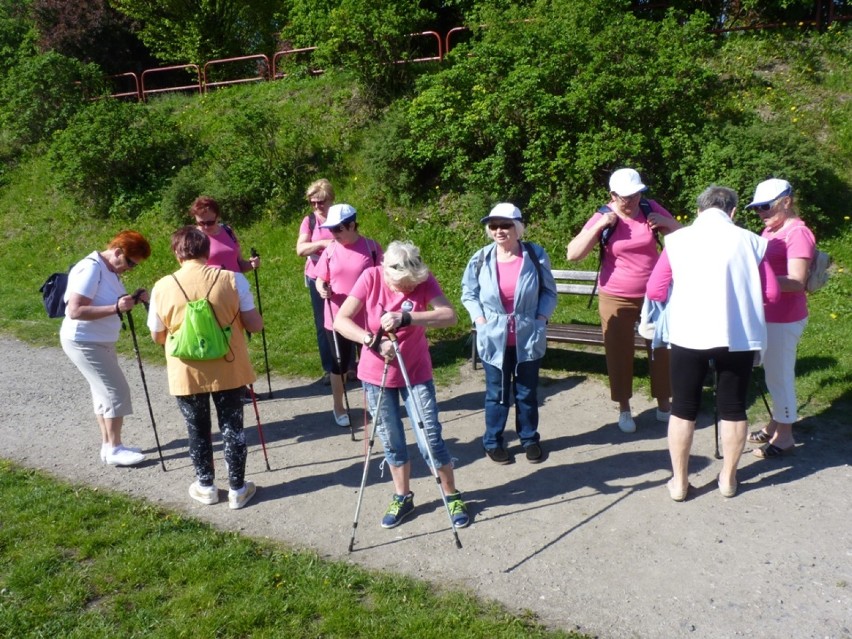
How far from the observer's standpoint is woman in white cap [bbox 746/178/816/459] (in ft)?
15.7

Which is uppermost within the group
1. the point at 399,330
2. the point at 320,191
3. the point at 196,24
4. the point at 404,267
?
the point at 196,24

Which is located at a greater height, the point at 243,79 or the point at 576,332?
the point at 243,79

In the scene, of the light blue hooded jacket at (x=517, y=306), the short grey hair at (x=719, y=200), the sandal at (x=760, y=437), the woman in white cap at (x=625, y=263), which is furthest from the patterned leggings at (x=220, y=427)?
the sandal at (x=760, y=437)

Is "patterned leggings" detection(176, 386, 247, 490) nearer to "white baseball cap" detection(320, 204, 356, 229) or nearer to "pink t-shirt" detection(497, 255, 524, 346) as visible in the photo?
"white baseball cap" detection(320, 204, 356, 229)

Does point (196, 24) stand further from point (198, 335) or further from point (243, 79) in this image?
point (198, 335)

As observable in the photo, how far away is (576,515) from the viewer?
465 centimetres

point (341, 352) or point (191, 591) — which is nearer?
point (191, 591)

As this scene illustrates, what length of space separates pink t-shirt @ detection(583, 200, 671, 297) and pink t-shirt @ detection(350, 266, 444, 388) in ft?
5.30

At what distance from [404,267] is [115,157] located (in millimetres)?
11480

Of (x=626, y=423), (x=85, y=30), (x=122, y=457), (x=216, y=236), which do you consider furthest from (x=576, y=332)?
(x=85, y=30)

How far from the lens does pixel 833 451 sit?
526 centimetres

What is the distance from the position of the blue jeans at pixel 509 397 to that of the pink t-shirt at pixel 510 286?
0.11 meters

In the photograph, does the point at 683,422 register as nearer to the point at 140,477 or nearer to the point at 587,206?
the point at 140,477

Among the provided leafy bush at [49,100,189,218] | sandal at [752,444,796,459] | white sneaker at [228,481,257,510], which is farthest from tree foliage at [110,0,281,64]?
sandal at [752,444,796,459]
